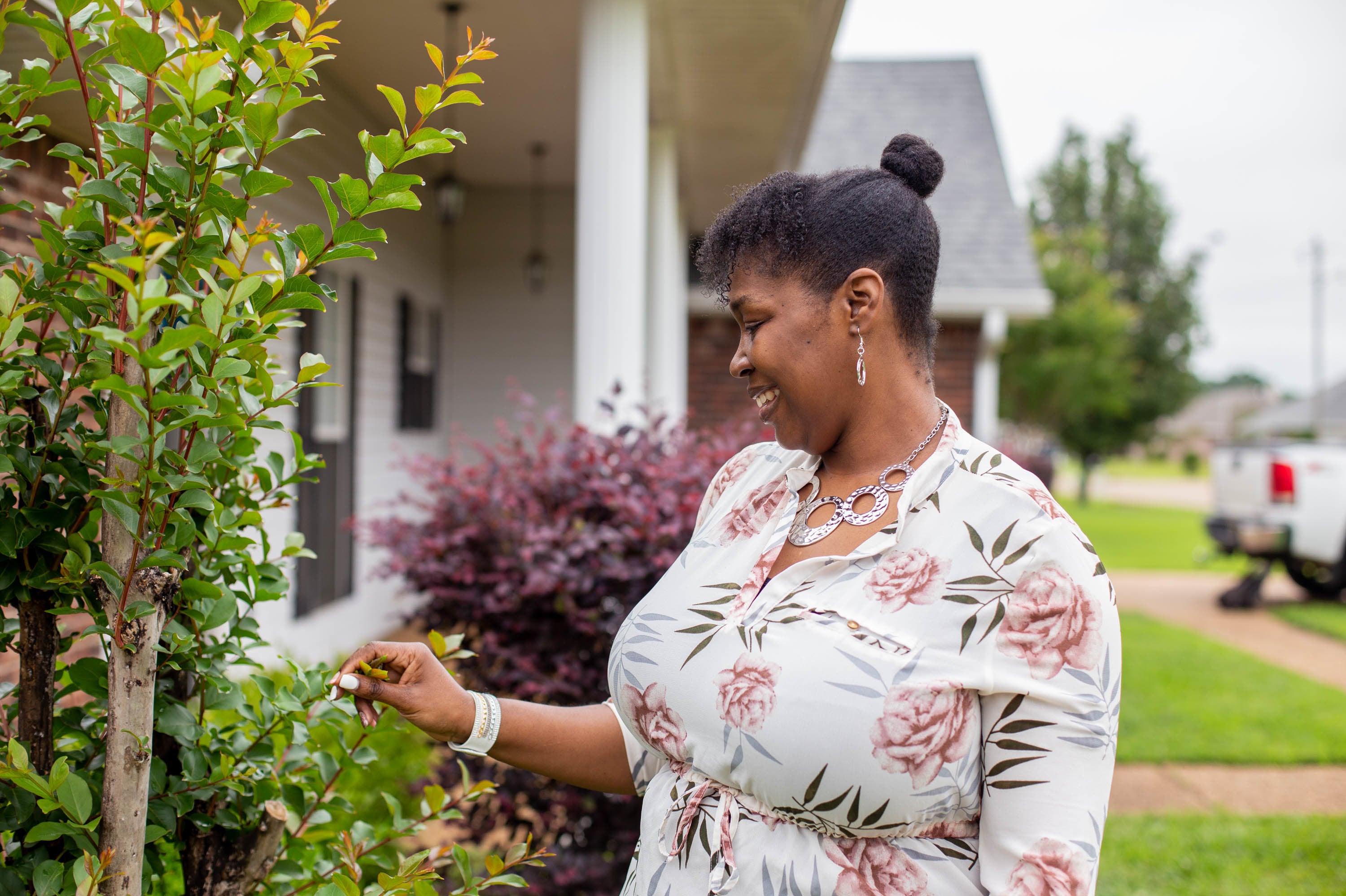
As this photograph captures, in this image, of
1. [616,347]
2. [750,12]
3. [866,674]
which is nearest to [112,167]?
[866,674]

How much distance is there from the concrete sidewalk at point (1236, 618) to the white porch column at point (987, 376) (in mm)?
2265

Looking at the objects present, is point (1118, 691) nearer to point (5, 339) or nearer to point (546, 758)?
point (546, 758)

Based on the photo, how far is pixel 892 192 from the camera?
1505 millimetres

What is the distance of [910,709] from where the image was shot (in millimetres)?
1275

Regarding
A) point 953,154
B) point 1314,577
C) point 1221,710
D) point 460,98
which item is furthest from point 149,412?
point 1314,577

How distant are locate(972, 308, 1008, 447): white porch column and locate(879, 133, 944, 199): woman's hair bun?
30.1ft

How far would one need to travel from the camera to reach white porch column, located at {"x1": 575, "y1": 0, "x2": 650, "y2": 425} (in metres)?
4.32

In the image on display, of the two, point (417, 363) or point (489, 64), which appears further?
point (417, 363)

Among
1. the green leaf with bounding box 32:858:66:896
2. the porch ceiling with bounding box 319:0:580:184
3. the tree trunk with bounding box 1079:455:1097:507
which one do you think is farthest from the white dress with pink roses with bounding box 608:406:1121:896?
→ the tree trunk with bounding box 1079:455:1097:507

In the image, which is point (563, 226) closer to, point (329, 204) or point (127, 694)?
point (329, 204)

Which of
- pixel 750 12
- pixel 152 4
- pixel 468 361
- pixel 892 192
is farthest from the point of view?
pixel 468 361

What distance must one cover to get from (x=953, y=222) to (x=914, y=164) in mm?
11624

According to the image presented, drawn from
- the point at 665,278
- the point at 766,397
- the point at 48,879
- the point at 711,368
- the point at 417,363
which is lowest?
the point at 48,879

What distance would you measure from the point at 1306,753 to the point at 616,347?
5.03m
